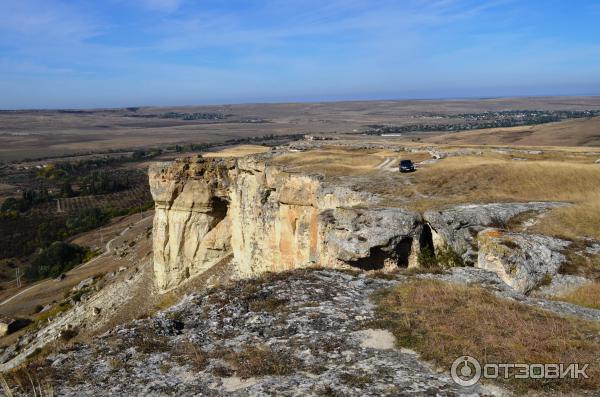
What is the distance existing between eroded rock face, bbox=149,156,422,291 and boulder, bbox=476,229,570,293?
2493mm

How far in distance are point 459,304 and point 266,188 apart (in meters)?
18.7

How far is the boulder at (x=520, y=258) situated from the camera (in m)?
12.5

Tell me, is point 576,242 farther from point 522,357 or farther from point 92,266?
Result: point 92,266

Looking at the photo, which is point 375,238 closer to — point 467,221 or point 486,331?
point 467,221

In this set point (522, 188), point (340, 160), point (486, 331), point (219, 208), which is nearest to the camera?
point (486, 331)

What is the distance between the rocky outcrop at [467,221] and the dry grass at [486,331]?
4500mm

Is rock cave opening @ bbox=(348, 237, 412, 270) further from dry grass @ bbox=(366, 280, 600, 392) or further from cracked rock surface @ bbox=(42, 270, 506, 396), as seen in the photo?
dry grass @ bbox=(366, 280, 600, 392)

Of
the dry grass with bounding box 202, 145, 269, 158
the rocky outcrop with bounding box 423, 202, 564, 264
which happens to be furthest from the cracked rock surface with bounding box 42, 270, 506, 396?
the dry grass with bounding box 202, 145, 269, 158

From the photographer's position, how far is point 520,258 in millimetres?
12852

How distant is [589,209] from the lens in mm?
17547

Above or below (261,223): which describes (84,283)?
below

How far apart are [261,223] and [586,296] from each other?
1869 centimetres

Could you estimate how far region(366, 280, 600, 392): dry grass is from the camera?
295 inches

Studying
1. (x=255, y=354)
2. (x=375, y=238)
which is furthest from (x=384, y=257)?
(x=255, y=354)
